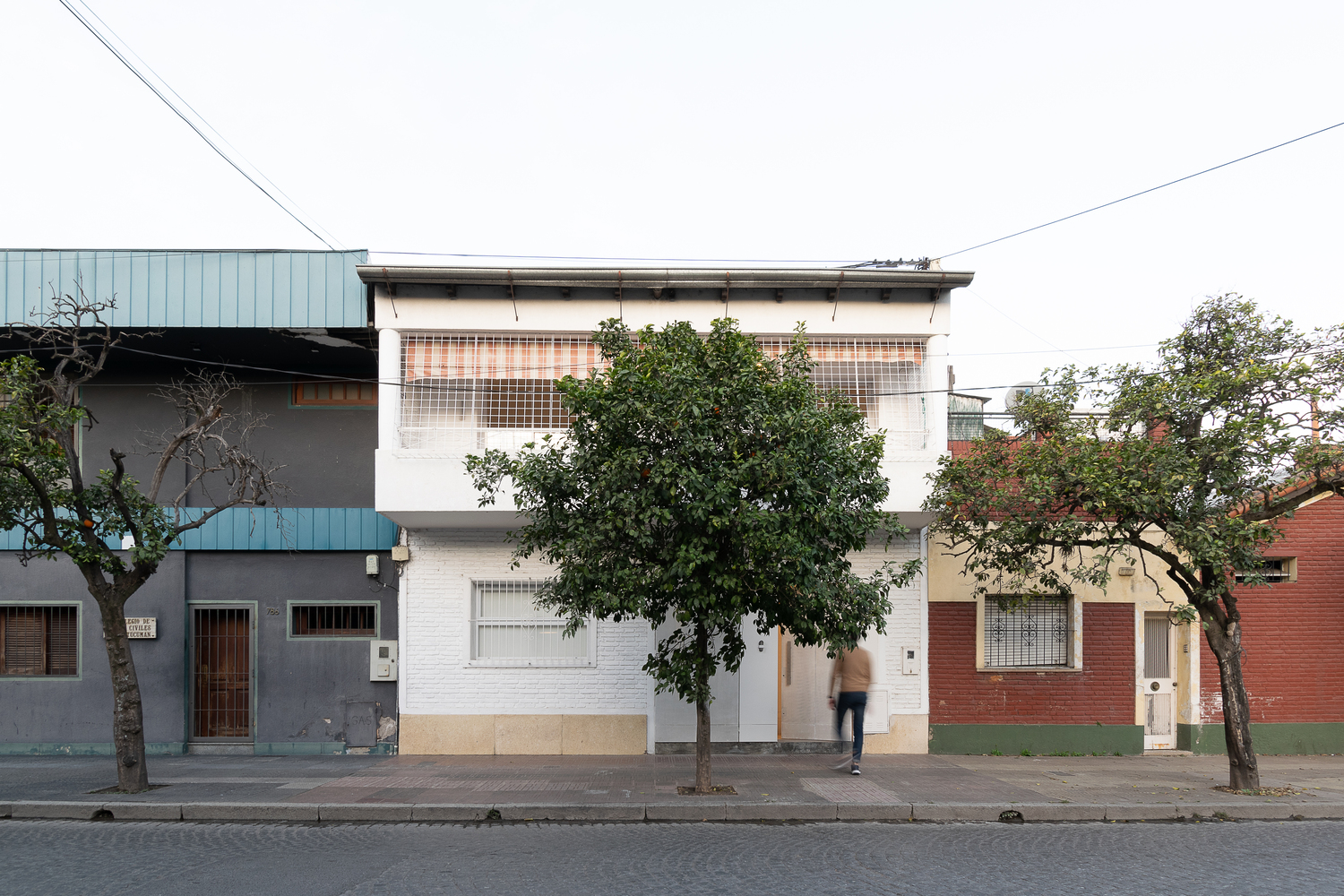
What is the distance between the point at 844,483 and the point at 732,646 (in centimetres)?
209

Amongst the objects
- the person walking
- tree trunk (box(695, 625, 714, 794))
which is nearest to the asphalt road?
tree trunk (box(695, 625, 714, 794))

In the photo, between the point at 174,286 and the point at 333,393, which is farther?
the point at 333,393

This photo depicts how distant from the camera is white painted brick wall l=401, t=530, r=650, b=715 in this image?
12.4 metres

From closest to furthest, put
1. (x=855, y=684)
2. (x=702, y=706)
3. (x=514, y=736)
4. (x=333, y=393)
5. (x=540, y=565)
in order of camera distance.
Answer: (x=702, y=706), (x=855, y=684), (x=514, y=736), (x=540, y=565), (x=333, y=393)

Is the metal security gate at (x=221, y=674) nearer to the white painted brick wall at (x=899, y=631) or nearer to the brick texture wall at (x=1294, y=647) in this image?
the white painted brick wall at (x=899, y=631)

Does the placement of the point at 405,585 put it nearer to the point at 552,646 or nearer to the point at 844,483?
the point at 552,646

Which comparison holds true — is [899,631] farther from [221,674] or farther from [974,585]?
[221,674]

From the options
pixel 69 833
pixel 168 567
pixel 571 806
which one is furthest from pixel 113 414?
pixel 571 806

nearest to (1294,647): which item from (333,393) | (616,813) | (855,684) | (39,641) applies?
(855,684)

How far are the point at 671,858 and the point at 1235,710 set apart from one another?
22.3 feet

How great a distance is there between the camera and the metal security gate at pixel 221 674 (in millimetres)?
12664

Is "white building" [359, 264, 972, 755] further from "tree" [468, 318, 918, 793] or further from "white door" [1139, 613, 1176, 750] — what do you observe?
"white door" [1139, 613, 1176, 750]

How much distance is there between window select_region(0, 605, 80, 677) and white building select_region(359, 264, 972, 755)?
15.8ft

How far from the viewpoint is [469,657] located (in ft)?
40.8
